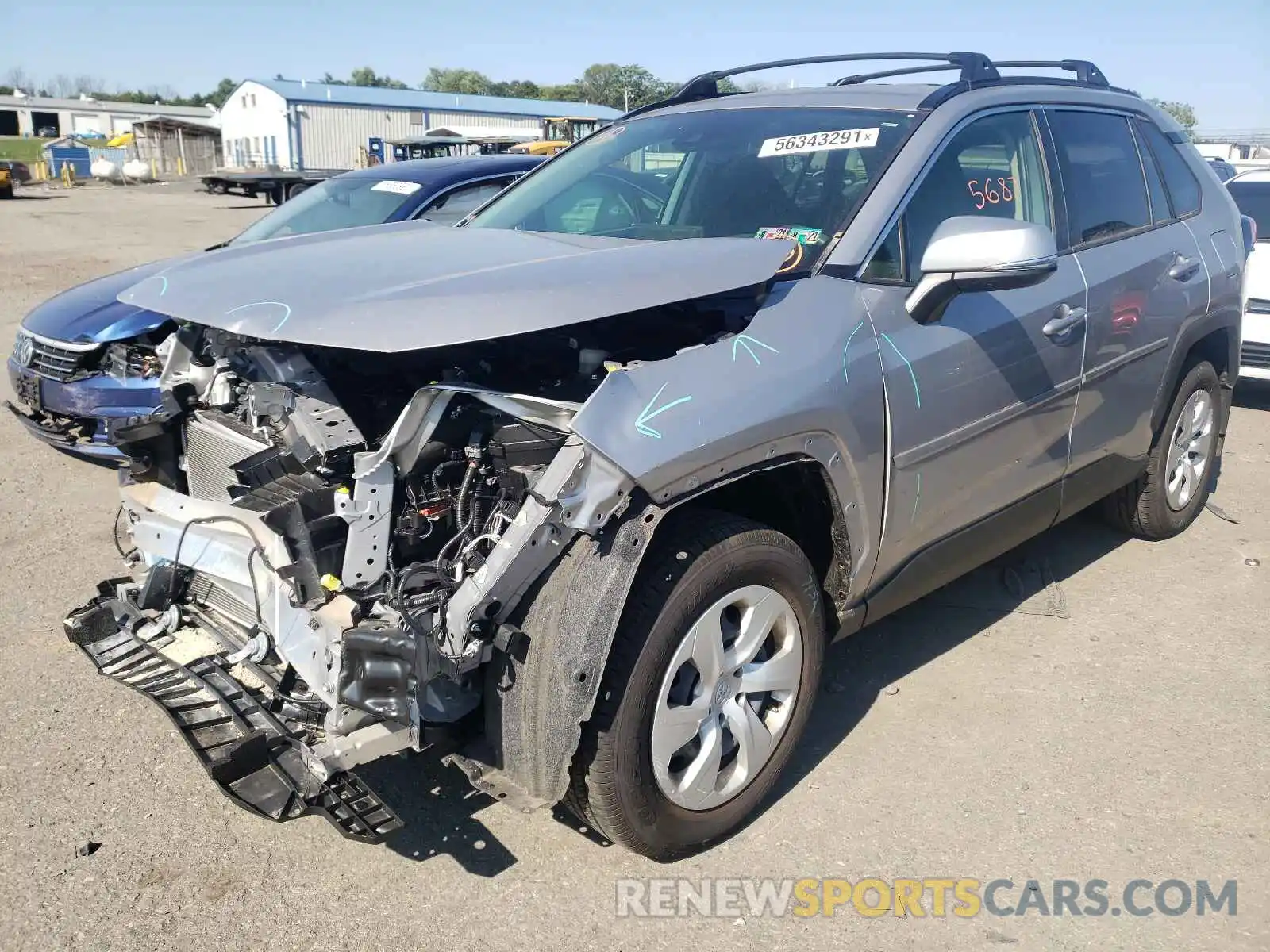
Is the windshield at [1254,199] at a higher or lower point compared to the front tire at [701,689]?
higher

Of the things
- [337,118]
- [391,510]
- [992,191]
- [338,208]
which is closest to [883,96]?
[992,191]

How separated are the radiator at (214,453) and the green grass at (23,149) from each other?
207 feet

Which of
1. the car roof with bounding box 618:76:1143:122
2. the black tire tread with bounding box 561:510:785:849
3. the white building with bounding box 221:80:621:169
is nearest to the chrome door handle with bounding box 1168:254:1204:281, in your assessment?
the car roof with bounding box 618:76:1143:122

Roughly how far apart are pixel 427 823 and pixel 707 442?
4.55 ft

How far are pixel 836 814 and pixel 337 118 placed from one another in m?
61.7

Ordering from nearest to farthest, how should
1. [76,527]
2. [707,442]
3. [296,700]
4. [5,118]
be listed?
[707,442] < [296,700] < [76,527] < [5,118]

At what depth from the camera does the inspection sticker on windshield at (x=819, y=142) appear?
10.8 feet

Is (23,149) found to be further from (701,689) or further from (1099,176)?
(701,689)

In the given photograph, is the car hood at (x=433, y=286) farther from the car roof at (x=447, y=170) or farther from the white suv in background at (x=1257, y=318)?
the white suv in background at (x=1257, y=318)

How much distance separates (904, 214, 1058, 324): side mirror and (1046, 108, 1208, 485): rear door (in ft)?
3.20

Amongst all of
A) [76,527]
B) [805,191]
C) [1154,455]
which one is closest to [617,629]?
[805,191]

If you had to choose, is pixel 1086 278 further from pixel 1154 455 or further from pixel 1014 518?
pixel 1154 455

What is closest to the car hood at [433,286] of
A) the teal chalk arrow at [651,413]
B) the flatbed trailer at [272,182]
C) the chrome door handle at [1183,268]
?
the teal chalk arrow at [651,413]

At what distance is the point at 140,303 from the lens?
2959 mm
